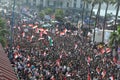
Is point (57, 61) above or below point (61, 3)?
above

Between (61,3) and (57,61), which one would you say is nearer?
(57,61)

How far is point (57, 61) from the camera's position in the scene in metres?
28.5

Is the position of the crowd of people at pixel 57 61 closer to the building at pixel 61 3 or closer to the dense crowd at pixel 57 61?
the dense crowd at pixel 57 61

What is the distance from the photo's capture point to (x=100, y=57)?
33.5 metres

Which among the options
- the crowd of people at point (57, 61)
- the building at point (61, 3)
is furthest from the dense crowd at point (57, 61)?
the building at point (61, 3)

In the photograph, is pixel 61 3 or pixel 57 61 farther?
pixel 61 3

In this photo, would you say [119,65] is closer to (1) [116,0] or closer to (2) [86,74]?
(2) [86,74]

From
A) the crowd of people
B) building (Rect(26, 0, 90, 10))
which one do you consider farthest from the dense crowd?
building (Rect(26, 0, 90, 10))

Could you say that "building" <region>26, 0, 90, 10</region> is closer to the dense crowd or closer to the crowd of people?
the crowd of people

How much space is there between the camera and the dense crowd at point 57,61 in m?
26.1

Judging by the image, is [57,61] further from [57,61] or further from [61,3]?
[61,3]

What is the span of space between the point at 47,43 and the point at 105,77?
13.5 m

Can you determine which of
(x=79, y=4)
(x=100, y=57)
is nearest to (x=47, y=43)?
(x=100, y=57)

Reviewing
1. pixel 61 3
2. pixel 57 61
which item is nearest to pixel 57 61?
pixel 57 61
